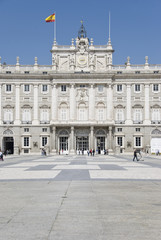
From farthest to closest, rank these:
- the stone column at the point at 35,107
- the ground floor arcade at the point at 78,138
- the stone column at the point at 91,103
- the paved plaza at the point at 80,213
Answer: the stone column at the point at 35,107
the stone column at the point at 91,103
the ground floor arcade at the point at 78,138
the paved plaza at the point at 80,213

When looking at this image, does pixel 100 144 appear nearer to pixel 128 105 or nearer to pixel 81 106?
pixel 81 106

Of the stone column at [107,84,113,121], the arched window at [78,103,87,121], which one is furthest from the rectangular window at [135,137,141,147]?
the arched window at [78,103,87,121]

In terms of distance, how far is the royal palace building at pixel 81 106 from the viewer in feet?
236

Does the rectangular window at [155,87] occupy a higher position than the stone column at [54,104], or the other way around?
the rectangular window at [155,87]

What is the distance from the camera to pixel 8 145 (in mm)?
74688

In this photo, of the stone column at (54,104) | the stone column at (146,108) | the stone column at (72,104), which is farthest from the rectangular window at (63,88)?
the stone column at (146,108)

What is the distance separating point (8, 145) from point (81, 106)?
1830 cm

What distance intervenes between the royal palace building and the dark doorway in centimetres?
22

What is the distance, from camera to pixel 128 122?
237 ft

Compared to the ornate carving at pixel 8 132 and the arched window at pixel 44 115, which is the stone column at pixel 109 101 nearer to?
the arched window at pixel 44 115

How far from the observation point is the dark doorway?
2886 inches

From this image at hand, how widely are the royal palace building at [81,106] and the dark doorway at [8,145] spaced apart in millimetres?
217

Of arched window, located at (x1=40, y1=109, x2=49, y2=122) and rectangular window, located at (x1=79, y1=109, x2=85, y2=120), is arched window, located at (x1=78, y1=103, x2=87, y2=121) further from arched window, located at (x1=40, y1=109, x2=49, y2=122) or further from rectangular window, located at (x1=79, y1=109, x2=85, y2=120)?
arched window, located at (x1=40, y1=109, x2=49, y2=122)

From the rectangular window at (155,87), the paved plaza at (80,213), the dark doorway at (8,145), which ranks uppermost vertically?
the rectangular window at (155,87)
